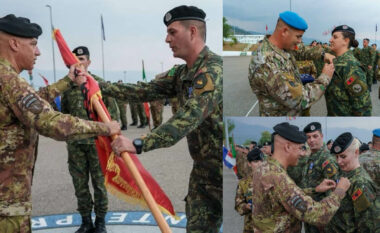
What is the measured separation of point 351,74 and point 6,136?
192cm

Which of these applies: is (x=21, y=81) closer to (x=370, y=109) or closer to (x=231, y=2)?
(x=231, y=2)

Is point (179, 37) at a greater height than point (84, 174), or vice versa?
point (179, 37)

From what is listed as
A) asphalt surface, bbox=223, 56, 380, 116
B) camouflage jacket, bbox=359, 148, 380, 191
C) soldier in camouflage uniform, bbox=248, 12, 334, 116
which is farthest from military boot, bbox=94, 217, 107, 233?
camouflage jacket, bbox=359, 148, 380, 191

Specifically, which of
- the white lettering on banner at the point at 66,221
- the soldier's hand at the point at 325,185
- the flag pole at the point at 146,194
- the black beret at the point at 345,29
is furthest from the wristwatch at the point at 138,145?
the white lettering on banner at the point at 66,221

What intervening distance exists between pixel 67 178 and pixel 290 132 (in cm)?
443

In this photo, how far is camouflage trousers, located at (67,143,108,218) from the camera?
13.6 ft

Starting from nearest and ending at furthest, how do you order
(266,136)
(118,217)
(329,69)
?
(329,69) → (266,136) → (118,217)

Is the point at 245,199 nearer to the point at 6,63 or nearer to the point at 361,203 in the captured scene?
the point at 361,203

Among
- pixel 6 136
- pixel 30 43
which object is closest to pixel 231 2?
pixel 30 43

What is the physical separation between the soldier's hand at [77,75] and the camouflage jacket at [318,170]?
4.90ft

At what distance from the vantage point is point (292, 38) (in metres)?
2.35

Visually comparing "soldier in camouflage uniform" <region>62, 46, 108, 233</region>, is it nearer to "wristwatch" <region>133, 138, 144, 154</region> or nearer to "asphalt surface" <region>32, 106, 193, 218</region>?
"asphalt surface" <region>32, 106, 193, 218</region>

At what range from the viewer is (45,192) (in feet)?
17.9

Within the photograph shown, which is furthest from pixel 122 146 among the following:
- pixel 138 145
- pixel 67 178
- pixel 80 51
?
pixel 67 178
